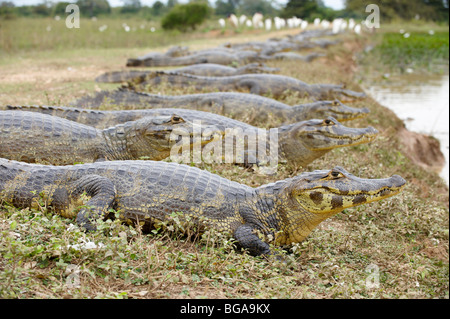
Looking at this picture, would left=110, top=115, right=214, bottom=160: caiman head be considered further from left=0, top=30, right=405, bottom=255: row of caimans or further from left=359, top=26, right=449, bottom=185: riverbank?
left=359, top=26, right=449, bottom=185: riverbank

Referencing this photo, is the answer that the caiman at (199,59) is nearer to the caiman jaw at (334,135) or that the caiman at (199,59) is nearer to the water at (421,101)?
the water at (421,101)

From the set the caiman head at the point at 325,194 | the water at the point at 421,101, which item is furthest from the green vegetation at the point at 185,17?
the caiman head at the point at 325,194

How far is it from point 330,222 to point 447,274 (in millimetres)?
1149

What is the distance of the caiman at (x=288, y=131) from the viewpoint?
18.1 ft

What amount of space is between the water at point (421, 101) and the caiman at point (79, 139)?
6.79 m

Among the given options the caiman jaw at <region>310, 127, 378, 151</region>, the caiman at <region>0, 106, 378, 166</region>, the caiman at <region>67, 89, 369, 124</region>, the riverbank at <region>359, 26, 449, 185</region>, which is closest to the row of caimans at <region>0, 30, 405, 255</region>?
the caiman at <region>0, 106, 378, 166</region>

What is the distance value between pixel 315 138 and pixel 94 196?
3.07 meters

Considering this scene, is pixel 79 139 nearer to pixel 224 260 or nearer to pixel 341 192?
pixel 224 260

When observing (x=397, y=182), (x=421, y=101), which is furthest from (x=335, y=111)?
(x=421, y=101)

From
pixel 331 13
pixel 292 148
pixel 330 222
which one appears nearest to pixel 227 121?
pixel 292 148

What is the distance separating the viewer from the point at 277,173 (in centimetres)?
569

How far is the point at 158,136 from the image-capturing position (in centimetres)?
502

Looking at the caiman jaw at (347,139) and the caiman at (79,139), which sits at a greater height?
the caiman at (79,139)

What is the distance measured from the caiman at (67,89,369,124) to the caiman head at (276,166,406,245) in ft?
12.4
